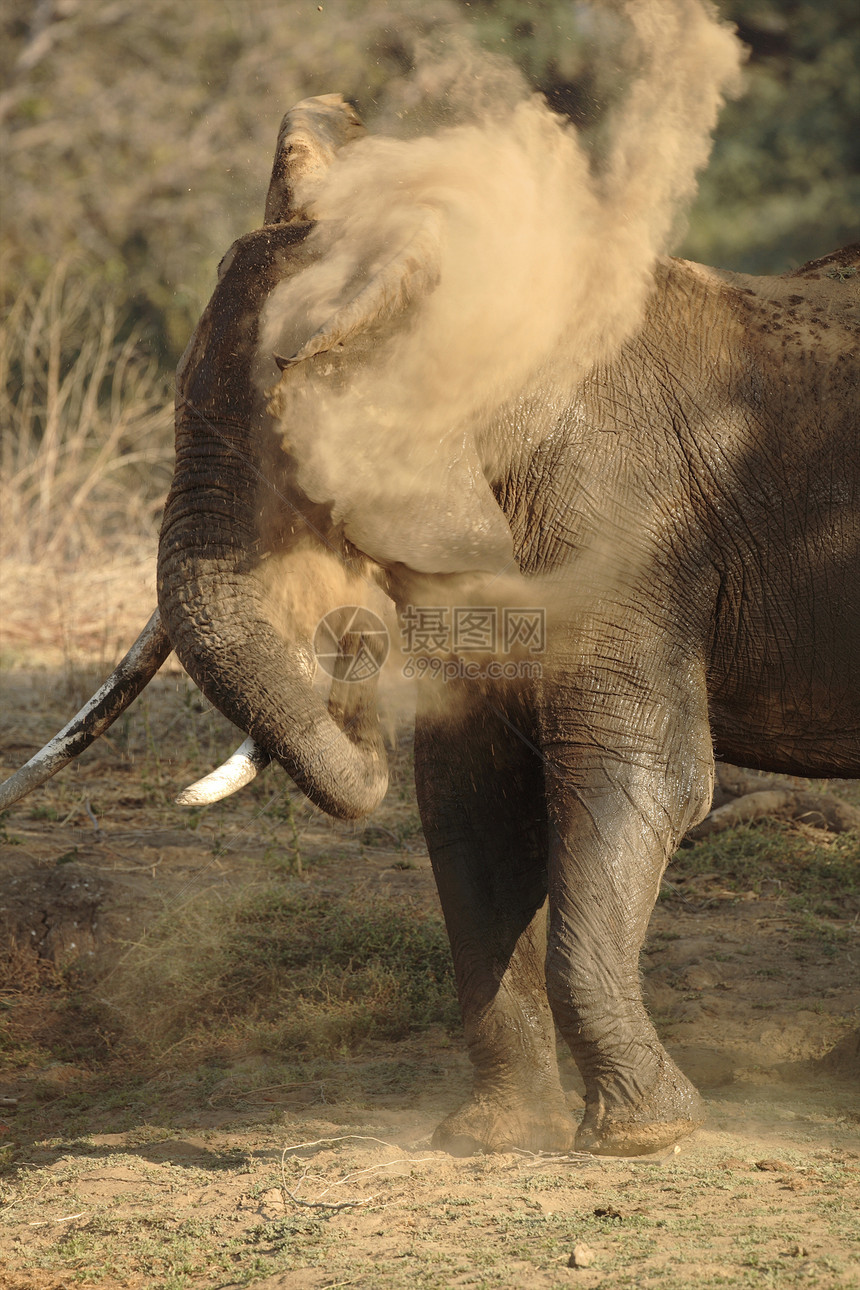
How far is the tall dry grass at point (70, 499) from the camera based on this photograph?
10.9m

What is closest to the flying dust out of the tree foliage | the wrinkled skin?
the wrinkled skin

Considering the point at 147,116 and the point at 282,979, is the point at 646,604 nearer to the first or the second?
the point at 282,979

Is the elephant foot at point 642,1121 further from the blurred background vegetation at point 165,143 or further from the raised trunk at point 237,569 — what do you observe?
the blurred background vegetation at point 165,143

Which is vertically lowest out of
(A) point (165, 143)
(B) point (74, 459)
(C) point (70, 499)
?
(C) point (70, 499)

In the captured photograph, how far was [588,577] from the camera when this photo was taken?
13.5 feet

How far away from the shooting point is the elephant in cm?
385

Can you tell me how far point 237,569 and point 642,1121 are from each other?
1901mm

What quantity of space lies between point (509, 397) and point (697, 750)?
114 centimetres

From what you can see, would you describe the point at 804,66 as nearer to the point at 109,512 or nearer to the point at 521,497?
the point at 109,512

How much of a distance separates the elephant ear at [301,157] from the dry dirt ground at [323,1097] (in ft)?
8.93

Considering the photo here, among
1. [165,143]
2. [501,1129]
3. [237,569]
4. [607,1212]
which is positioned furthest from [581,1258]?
[165,143]

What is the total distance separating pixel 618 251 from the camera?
13.9ft

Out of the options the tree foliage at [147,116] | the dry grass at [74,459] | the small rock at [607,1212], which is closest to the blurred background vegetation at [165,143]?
the tree foliage at [147,116]

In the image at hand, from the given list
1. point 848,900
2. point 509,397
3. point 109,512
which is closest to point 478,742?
point 509,397
